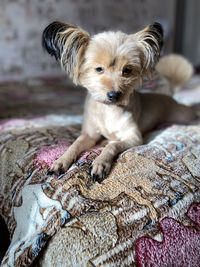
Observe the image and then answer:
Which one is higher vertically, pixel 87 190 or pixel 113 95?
pixel 113 95

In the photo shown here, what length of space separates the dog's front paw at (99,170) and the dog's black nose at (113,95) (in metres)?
0.23

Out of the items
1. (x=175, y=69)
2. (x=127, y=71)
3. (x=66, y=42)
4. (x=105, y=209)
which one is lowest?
(x=105, y=209)

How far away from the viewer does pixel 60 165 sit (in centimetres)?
124

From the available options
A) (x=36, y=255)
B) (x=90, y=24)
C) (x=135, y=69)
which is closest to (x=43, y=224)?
(x=36, y=255)

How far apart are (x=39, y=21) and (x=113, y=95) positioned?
1.69 m

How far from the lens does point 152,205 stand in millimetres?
1138

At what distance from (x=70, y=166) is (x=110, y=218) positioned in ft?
0.83

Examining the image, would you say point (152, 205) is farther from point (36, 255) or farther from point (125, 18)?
point (125, 18)

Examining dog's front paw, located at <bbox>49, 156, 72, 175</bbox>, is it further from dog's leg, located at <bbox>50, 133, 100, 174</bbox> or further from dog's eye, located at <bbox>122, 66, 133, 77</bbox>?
dog's eye, located at <bbox>122, 66, 133, 77</bbox>

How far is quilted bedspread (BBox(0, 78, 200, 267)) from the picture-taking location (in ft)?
3.41

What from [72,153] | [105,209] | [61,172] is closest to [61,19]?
[72,153]

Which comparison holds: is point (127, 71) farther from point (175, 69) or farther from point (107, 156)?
point (175, 69)

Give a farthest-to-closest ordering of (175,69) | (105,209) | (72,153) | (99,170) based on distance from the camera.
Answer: (175,69) < (72,153) < (99,170) < (105,209)

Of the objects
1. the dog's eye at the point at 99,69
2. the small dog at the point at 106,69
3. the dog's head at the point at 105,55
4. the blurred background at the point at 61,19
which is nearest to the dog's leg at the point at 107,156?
the small dog at the point at 106,69
